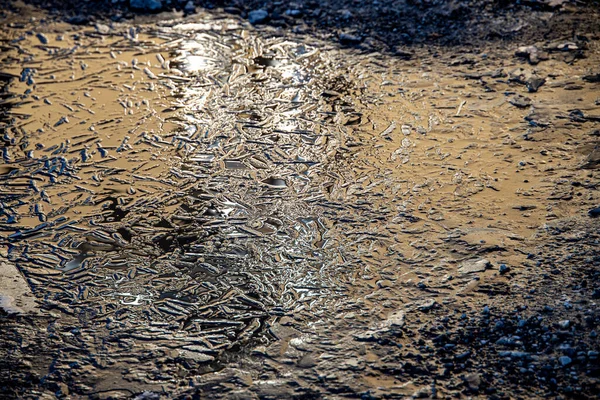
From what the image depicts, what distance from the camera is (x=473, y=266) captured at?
277cm

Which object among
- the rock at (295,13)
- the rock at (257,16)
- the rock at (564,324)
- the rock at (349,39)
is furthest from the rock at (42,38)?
the rock at (564,324)

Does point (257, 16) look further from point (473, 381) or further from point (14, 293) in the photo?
point (473, 381)

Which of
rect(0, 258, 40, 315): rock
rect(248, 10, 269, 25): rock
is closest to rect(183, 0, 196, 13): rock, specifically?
rect(248, 10, 269, 25): rock

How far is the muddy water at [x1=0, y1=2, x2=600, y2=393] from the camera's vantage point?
2635 mm

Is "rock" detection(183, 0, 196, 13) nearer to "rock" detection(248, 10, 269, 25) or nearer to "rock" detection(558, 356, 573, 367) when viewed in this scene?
"rock" detection(248, 10, 269, 25)

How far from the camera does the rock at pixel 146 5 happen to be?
5.35m

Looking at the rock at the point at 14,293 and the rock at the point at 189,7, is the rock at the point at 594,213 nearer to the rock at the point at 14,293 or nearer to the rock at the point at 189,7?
the rock at the point at 14,293

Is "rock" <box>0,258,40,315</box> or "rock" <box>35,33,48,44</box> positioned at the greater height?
"rock" <box>35,33,48,44</box>

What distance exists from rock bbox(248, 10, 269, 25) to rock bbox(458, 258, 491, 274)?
321 centimetres

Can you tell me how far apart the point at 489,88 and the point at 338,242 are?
1.89m

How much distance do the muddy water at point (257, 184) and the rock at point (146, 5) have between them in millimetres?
550

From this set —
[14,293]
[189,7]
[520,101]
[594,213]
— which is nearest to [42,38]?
[189,7]

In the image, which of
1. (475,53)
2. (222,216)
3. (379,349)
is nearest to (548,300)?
(379,349)

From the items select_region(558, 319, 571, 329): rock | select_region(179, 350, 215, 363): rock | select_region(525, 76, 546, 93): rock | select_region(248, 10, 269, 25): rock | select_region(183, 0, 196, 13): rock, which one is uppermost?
select_region(183, 0, 196, 13): rock
